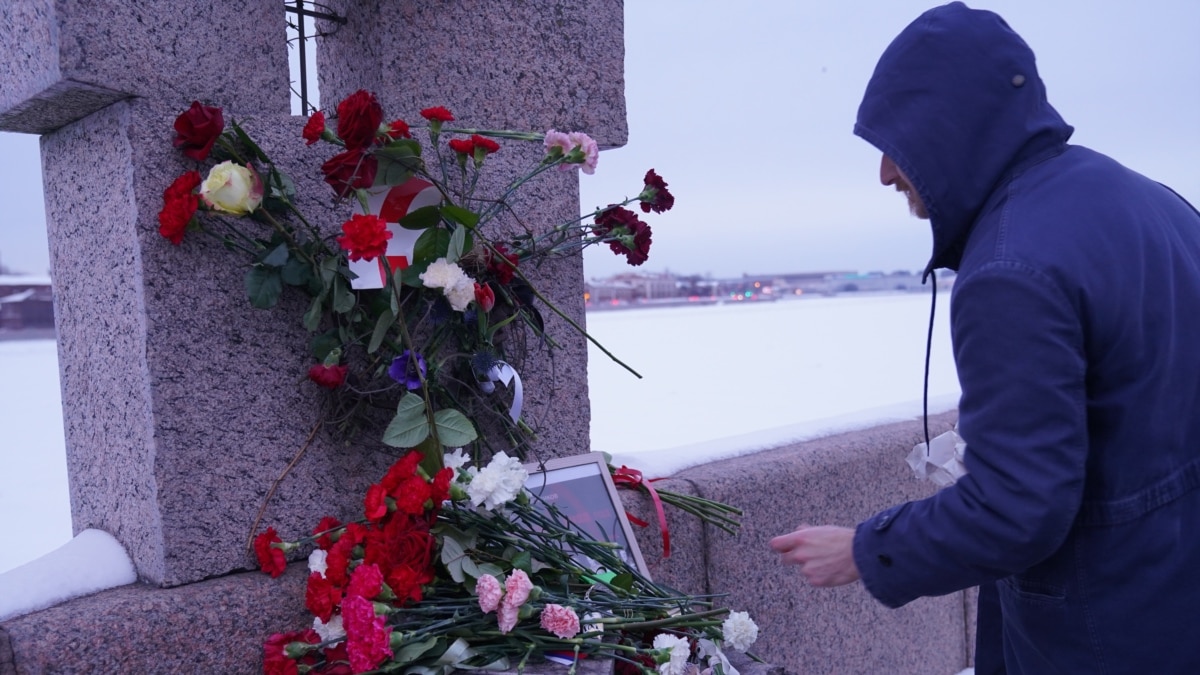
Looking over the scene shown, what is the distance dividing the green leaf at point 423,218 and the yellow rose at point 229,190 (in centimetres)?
29

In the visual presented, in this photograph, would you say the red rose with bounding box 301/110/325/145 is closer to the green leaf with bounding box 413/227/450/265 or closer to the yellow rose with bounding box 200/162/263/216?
the yellow rose with bounding box 200/162/263/216

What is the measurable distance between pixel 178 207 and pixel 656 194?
103cm

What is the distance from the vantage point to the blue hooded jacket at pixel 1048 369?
1.24m

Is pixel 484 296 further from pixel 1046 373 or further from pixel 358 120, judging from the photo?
pixel 1046 373

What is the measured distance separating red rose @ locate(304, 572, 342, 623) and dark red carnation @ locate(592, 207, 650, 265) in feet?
3.23

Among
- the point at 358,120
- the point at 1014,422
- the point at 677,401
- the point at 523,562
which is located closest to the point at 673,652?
the point at 523,562

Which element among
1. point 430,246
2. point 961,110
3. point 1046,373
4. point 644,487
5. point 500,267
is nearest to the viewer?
point 1046,373

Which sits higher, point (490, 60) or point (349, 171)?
point (490, 60)

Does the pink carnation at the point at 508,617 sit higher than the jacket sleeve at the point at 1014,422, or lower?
lower

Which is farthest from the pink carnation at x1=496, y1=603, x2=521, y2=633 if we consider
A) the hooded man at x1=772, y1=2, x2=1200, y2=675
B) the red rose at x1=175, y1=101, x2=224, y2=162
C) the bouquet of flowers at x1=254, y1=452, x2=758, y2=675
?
the red rose at x1=175, y1=101, x2=224, y2=162

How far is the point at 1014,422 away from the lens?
1233 mm

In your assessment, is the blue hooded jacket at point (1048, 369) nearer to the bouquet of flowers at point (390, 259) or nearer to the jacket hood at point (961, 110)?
the jacket hood at point (961, 110)

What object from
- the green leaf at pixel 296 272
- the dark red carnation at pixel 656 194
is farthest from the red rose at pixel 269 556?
the dark red carnation at pixel 656 194

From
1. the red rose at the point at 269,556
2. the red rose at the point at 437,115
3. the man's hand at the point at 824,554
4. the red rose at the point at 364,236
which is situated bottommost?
the red rose at the point at 269,556
